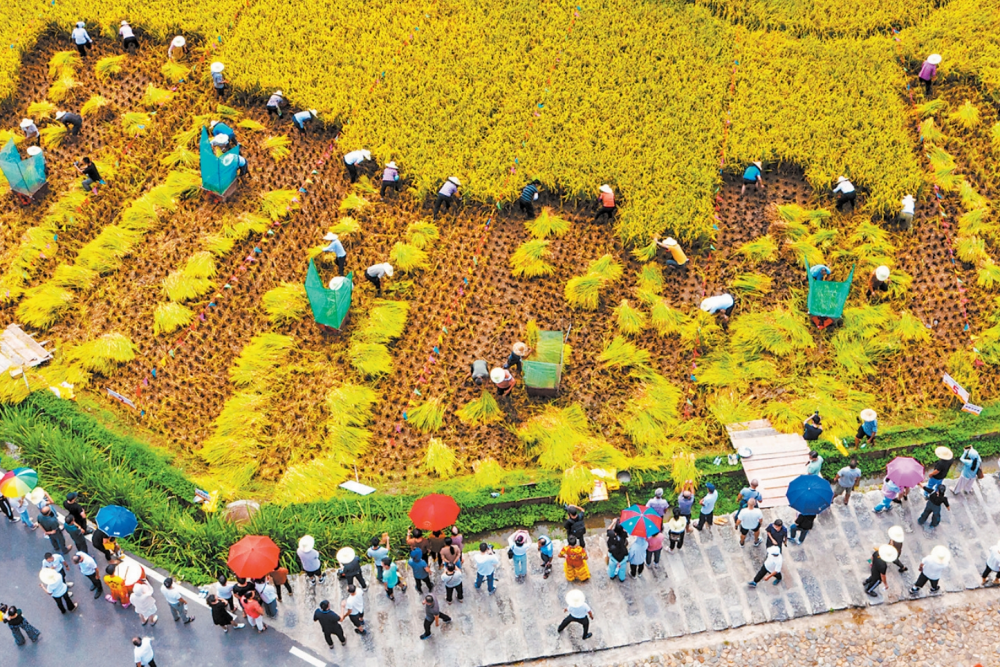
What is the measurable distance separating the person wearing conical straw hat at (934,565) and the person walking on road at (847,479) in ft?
4.97

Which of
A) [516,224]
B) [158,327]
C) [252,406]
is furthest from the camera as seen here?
[516,224]

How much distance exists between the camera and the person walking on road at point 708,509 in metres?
14.5

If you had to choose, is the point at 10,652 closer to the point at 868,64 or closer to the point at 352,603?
the point at 352,603

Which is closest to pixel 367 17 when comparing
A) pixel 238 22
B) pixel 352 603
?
pixel 238 22

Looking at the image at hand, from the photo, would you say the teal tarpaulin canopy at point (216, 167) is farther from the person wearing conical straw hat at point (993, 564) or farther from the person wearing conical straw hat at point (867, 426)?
the person wearing conical straw hat at point (993, 564)

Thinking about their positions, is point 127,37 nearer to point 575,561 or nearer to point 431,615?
point 431,615

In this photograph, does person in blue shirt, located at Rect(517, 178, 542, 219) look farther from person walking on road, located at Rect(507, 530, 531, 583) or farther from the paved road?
the paved road

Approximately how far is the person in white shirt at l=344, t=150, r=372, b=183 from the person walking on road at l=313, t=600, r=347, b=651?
974 centimetres

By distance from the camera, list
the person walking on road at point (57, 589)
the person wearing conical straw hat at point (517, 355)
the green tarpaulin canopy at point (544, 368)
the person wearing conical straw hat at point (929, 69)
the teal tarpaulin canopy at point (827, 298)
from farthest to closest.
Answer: the person wearing conical straw hat at point (929, 69), the teal tarpaulin canopy at point (827, 298), the person wearing conical straw hat at point (517, 355), the green tarpaulin canopy at point (544, 368), the person walking on road at point (57, 589)

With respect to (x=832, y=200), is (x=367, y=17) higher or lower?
higher

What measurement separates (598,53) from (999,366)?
1105 cm

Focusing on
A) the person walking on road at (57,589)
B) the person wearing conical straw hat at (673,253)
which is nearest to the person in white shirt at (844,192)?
the person wearing conical straw hat at (673,253)

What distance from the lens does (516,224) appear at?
19.5 meters

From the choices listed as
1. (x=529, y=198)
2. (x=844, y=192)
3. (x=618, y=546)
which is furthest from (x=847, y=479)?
(x=529, y=198)
